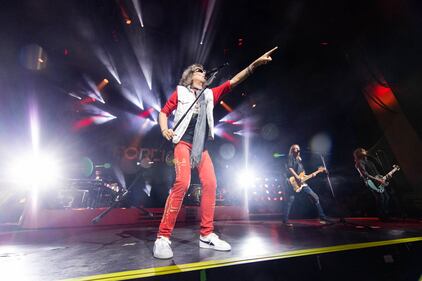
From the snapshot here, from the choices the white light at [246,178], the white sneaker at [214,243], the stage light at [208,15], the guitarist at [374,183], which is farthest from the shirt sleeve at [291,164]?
the stage light at [208,15]

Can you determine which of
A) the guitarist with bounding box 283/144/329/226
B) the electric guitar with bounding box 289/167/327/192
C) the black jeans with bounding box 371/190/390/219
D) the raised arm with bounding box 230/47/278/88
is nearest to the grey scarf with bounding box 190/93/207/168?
the raised arm with bounding box 230/47/278/88

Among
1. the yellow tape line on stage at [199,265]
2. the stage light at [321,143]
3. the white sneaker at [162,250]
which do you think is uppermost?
the stage light at [321,143]

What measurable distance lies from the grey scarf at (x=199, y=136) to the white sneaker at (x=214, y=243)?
74 centimetres

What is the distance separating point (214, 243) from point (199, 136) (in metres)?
1.08


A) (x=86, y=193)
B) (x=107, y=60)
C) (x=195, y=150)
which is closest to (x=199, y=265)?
Result: (x=195, y=150)

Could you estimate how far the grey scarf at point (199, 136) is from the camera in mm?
2198

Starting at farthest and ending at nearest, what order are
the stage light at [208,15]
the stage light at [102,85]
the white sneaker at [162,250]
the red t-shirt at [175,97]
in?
the stage light at [102,85], the stage light at [208,15], the red t-shirt at [175,97], the white sneaker at [162,250]

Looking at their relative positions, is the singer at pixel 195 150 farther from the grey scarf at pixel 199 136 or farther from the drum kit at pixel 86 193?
the drum kit at pixel 86 193

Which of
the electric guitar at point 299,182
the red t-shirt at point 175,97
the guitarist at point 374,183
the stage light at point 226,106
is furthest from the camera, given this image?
the stage light at point 226,106

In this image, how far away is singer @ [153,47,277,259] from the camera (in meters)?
2.10

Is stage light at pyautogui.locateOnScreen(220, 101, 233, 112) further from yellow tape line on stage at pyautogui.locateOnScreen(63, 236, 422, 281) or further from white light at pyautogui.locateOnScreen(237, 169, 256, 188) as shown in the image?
yellow tape line on stage at pyautogui.locateOnScreen(63, 236, 422, 281)

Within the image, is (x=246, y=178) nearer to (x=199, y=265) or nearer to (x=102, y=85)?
(x=102, y=85)

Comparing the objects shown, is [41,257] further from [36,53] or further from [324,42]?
[324,42]

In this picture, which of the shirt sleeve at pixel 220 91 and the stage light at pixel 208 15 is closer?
the shirt sleeve at pixel 220 91
